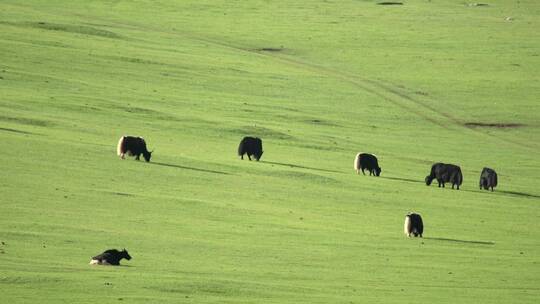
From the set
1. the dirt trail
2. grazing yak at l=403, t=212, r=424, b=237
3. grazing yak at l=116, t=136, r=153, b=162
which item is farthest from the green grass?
grazing yak at l=116, t=136, r=153, b=162

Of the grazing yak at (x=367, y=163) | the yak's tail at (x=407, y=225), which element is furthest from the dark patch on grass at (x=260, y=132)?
the yak's tail at (x=407, y=225)

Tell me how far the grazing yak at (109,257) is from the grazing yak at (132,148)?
13.4 meters

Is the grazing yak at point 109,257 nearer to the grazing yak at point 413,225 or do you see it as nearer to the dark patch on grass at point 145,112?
the grazing yak at point 413,225

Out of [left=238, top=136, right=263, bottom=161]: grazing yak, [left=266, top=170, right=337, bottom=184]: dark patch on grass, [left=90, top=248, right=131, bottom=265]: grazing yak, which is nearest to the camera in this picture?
[left=90, top=248, right=131, bottom=265]: grazing yak

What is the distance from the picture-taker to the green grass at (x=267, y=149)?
88.9 feet

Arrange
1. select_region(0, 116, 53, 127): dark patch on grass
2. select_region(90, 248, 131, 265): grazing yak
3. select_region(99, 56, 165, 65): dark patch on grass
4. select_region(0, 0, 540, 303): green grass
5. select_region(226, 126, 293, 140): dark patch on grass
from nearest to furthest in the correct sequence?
1. select_region(90, 248, 131, 265): grazing yak
2. select_region(0, 0, 540, 303): green grass
3. select_region(0, 116, 53, 127): dark patch on grass
4. select_region(226, 126, 293, 140): dark patch on grass
5. select_region(99, 56, 165, 65): dark patch on grass

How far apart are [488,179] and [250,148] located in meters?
8.46

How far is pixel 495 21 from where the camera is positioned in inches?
3314

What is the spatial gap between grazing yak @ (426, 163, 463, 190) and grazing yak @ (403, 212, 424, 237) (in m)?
9.63

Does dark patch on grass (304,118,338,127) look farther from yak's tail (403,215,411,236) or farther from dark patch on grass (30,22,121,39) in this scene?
yak's tail (403,215,411,236)

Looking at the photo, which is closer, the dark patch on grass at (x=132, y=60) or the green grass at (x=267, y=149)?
the green grass at (x=267, y=149)

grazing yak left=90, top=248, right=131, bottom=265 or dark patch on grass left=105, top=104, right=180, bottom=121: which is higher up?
dark patch on grass left=105, top=104, right=180, bottom=121

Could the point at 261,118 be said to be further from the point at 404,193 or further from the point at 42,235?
the point at 42,235

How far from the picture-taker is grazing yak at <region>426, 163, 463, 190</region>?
42.9 meters
